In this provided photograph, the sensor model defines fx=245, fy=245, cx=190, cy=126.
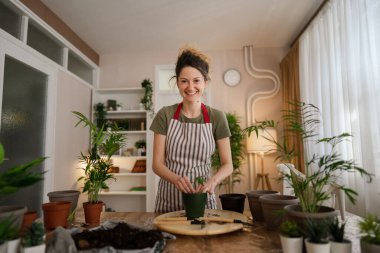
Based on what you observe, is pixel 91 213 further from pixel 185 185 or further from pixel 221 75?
pixel 221 75

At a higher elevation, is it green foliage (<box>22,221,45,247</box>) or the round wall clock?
the round wall clock

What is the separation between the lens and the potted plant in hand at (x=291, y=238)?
2.43 feet

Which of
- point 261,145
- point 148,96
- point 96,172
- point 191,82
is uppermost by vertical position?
point 148,96

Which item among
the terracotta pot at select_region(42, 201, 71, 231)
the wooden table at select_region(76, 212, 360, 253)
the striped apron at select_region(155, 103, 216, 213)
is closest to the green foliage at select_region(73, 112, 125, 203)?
the terracotta pot at select_region(42, 201, 71, 231)

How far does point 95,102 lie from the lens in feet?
14.0

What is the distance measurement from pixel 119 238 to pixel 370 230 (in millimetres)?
765

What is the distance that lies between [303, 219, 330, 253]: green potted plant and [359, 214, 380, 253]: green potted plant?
10 centimetres

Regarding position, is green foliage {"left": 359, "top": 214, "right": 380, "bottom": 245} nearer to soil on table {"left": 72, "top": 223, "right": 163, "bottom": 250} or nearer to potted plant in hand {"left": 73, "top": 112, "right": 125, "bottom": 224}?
soil on table {"left": 72, "top": 223, "right": 163, "bottom": 250}

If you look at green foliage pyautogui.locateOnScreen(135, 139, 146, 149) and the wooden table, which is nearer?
the wooden table

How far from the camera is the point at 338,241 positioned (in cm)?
72

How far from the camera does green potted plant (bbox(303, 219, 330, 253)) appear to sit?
685mm

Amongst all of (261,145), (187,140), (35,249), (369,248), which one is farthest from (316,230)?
(261,145)

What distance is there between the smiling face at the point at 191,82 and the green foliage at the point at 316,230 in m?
0.87

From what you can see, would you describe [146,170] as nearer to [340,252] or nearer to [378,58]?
[378,58]
